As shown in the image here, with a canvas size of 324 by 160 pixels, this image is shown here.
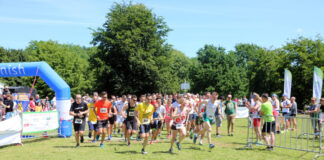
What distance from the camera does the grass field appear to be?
8977 millimetres

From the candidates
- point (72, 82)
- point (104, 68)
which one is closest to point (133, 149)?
point (104, 68)

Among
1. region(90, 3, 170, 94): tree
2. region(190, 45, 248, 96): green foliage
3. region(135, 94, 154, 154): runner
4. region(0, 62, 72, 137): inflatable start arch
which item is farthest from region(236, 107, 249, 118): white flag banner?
region(190, 45, 248, 96): green foliage

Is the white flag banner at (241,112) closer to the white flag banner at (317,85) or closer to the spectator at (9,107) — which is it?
the white flag banner at (317,85)

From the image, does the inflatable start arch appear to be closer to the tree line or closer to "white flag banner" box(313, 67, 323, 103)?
"white flag banner" box(313, 67, 323, 103)

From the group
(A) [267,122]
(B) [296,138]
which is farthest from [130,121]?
(B) [296,138]

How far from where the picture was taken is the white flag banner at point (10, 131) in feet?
36.5

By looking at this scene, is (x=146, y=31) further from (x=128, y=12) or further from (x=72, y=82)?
(x=72, y=82)

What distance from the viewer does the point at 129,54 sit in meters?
35.2

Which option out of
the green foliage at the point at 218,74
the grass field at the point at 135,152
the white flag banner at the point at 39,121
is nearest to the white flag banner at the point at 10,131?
the grass field at the point at 135,152

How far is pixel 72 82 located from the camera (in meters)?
54.2

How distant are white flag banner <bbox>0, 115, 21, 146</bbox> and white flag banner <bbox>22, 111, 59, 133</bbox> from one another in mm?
463

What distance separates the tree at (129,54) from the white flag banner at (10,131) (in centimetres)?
2342

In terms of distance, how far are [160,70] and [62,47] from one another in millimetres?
29710

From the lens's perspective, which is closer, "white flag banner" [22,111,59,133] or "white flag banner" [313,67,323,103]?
"white flag banner" [22,111,59,133]
